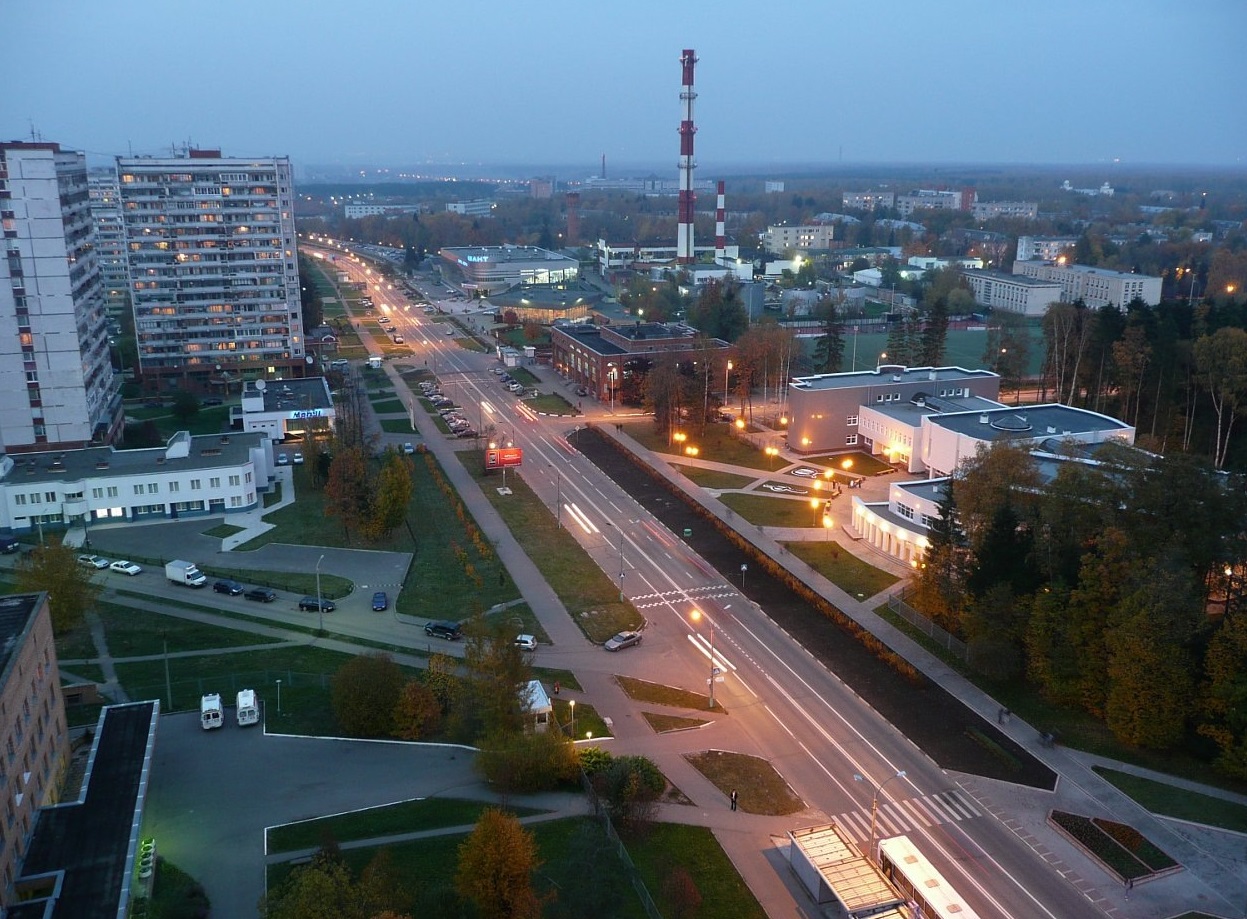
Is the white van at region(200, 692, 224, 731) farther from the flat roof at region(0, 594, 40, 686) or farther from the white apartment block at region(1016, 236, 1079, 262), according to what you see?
the white apartment block at region(1016, 236, 1079, 262)

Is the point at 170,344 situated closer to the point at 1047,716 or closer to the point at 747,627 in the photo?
the point at 747,627

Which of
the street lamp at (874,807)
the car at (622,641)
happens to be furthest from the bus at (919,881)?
the car at (622,641)

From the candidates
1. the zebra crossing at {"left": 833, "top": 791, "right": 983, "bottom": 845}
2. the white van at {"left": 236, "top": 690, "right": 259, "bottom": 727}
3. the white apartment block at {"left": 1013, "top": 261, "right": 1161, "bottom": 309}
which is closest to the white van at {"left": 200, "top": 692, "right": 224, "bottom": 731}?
the white van at {"left": 236, "top": 690, "right": 259, "bottom": 727}

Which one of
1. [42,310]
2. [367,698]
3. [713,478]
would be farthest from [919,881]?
[42,310]

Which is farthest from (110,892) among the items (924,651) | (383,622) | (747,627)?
(924,651)

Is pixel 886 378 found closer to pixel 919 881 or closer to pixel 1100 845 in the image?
pixel 1100 845

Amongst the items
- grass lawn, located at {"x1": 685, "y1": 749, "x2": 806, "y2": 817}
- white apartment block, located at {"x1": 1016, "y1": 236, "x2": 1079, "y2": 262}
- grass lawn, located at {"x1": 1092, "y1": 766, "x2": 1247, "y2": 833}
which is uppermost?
white apartment block, located at {"x1": 1016, "y1": 236, "x2": 1079, "y2": 262}
